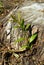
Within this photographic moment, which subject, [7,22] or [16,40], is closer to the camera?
[16,40]

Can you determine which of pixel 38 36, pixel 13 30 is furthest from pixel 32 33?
pixel 13 30

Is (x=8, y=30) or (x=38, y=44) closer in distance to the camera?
(x=38, y=44)

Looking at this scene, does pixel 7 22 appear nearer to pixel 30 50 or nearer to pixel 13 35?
pixel 13 35

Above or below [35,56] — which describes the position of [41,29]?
above

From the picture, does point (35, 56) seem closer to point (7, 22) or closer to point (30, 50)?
point (30, 50)

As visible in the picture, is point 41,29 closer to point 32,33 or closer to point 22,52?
point 32,33

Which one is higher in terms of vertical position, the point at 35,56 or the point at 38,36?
the point at 38,36

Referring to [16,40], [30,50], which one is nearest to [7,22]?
[16,40]
